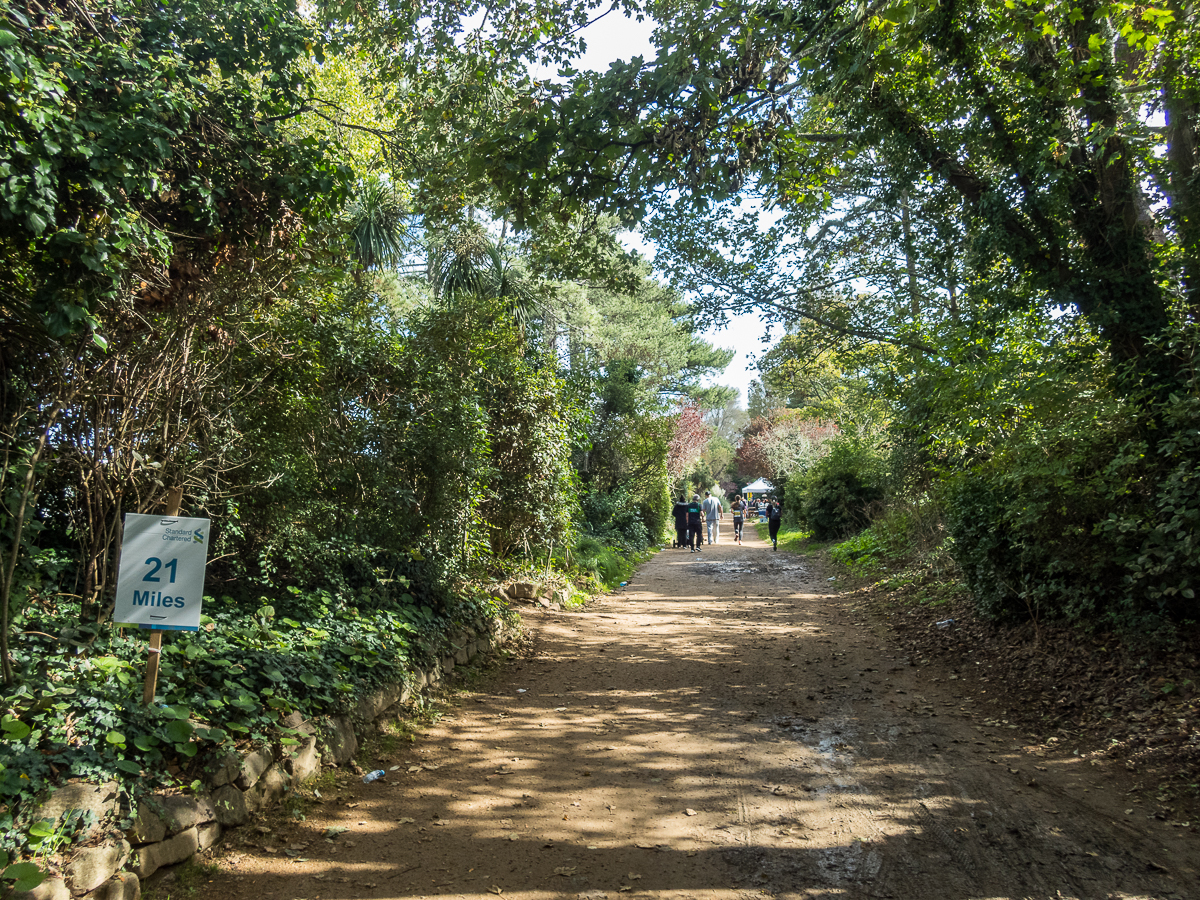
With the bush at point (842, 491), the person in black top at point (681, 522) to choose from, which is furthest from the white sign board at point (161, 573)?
the person in black top at point (681, 522)

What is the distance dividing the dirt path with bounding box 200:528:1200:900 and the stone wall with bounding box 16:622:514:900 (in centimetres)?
24

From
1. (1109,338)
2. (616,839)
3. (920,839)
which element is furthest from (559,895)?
(1109,338)

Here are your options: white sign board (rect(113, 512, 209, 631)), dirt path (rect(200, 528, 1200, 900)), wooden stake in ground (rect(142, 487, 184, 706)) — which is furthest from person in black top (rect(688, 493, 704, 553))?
wooden stake in ground (rect(142, 487, 184, 706))

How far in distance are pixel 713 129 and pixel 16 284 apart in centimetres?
542

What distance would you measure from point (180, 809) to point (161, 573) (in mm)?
1259

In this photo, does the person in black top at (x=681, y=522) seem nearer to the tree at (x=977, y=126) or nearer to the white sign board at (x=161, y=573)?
the tree at (x=977, y=126)

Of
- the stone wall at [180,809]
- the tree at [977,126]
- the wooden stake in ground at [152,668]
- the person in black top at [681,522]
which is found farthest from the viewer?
the person in black top at [681,522]

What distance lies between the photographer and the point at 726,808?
4.46 m

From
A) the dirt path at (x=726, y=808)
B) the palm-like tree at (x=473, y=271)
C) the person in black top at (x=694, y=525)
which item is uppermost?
the palm-like tree at (x=473, y=271)

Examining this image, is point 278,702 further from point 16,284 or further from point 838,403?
point 838,403

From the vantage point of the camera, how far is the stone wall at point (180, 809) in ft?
10.2

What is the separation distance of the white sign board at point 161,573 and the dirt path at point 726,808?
1345 millimetres

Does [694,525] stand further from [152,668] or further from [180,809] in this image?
[180,809]

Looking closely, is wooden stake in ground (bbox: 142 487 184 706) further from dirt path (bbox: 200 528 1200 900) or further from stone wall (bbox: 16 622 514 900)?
dirt path (bbox: 200 528 1200 900)
